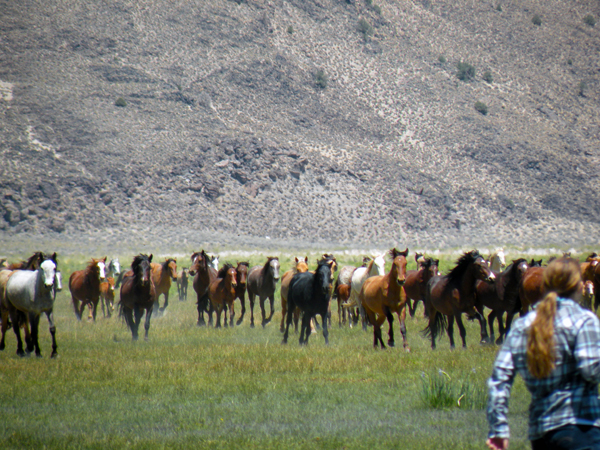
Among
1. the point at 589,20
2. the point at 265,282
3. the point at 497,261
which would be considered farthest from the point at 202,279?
the point at 589,20

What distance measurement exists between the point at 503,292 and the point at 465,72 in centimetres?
8914

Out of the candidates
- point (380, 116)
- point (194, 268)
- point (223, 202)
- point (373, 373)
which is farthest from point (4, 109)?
point (373, 373)

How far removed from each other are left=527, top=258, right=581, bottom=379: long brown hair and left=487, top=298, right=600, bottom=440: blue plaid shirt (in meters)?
0.07

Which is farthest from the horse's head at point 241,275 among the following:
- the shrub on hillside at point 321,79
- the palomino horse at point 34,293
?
the shrub on hillside at point 321,79

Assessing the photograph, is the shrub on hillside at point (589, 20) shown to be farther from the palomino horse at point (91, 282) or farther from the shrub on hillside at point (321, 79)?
the palomino horse at point (91, 282)

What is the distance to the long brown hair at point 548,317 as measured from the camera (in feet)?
11.6

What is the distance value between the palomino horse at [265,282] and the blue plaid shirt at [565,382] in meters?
15.8

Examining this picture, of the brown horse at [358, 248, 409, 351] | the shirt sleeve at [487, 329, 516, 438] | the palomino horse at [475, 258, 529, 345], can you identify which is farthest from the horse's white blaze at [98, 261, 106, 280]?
the shirt sleeve at [487, 329, 516, 438]

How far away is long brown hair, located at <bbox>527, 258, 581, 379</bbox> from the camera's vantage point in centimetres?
353

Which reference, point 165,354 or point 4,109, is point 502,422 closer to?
point 165,354

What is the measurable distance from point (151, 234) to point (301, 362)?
55115mm

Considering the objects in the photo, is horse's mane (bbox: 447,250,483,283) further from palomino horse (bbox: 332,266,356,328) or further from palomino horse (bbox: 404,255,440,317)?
palomino horse (bbox: 332,266,356,328)

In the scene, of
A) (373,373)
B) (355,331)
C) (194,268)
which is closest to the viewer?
(373,373)

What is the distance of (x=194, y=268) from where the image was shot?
2130 cm
